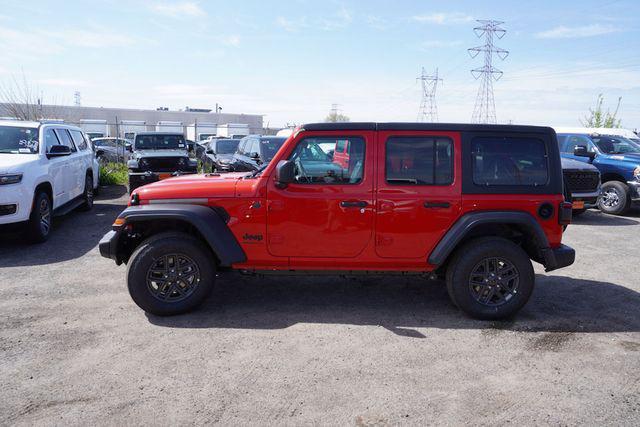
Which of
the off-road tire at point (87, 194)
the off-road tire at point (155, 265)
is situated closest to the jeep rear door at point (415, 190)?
the off-road tire at point (155, 265)

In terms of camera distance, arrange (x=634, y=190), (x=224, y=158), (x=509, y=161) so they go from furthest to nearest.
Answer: (x=224, y=158) → (x=634, y=190) → (x=509, y=161)

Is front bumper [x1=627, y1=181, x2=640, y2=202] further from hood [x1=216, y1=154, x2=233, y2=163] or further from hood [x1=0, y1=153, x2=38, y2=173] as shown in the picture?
hood [x1=0, y1=153, x2=38, y2=173]

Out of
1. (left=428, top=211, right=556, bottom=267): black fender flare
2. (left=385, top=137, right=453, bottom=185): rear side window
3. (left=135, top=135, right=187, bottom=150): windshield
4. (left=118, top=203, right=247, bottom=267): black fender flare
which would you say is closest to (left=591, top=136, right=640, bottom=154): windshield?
(left=428, top=211, right=556, bottom=267): black fender flare

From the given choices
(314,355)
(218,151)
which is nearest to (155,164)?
(218,151)

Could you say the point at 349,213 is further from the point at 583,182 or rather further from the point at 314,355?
the point at 583,182

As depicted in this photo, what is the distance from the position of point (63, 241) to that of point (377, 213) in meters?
5.72

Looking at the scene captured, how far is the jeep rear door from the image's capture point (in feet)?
15.5

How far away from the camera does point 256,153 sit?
476 inches

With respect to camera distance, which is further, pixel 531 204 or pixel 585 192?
pixel 585 192

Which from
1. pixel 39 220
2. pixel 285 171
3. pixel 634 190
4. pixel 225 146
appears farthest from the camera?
pixel 225 146

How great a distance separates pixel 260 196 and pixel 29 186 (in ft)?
14.8

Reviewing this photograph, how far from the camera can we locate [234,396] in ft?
11.2

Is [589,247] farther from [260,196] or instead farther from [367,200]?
[260,196]

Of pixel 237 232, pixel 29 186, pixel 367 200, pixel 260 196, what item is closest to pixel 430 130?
pixel 367 200
